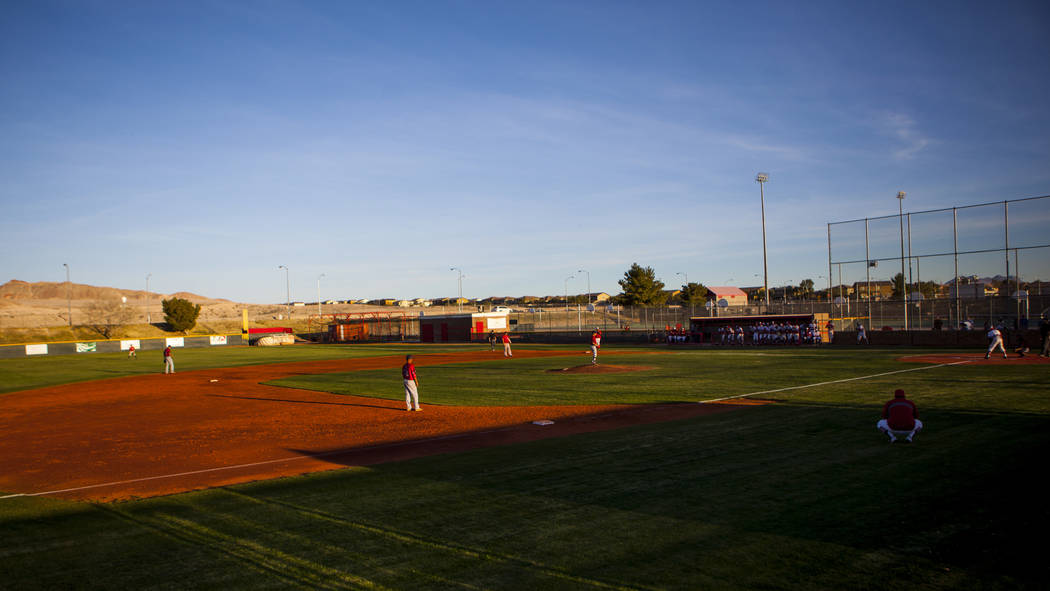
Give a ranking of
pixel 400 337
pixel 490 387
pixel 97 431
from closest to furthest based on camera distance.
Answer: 1. pixel 97 431
2. pixel 490 387
3. pixel 400 337

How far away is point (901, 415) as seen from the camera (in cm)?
1156

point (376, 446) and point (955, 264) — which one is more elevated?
point (955, 264)

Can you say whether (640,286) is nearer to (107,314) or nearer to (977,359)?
(977,359)

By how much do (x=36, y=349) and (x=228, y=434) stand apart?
207 ft

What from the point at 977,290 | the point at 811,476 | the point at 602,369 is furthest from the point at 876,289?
the point at 811,476

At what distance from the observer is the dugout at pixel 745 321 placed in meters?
45.6

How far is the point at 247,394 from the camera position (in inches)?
1052

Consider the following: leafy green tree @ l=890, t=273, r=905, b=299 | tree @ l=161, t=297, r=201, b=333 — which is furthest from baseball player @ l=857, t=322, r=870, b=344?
tree @ l=161, t=297, r=201, b=333

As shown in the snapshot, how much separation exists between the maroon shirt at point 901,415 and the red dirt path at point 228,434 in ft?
17.3

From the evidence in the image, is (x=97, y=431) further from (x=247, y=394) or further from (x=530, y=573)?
(x=530, y=573)

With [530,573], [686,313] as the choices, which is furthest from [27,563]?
[686,313]

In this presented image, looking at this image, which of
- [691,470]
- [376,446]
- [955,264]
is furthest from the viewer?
[955,264]

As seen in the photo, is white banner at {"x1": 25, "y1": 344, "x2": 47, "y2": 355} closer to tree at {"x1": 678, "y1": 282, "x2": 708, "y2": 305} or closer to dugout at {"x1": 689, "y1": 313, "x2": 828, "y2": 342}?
dugout at {"x1": 689, "y1": 313, "x2": 828, "y2": 342}

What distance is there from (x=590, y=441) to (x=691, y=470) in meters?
3.32
